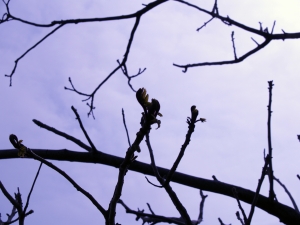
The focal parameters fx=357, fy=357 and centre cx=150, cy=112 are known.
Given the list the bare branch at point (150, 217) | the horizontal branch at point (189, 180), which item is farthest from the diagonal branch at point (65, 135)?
the bare branch at point (150, 217)

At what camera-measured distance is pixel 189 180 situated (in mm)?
2834

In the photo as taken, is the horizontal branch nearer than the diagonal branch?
Yes

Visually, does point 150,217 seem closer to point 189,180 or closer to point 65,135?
point 189,180

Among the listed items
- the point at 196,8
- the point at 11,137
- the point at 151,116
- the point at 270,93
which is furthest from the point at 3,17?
the point at 151,116

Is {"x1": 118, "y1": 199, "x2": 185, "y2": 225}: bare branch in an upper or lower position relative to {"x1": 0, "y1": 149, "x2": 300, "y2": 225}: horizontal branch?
lower

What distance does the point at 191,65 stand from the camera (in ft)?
8.60

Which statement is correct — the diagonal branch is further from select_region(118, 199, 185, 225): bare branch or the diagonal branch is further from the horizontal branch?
select_region(118, 199, 185, 225): bare branch

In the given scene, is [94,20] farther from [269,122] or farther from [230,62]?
[269,122]

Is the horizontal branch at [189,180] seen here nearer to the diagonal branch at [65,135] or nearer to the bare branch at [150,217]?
the diagonal branch at [65,135]

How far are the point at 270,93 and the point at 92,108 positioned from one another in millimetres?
2377

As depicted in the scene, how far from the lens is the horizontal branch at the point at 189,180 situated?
259 centimetres

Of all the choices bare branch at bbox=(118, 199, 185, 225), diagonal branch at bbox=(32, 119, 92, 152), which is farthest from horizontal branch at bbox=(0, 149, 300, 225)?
bare branch at bbox=(118, 199, 185, 225)

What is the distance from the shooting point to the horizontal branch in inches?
102

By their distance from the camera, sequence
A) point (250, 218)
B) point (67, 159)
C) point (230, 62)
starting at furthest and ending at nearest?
1. point (67, 159)
2. point (230, 62)
3. point (250, 218)
